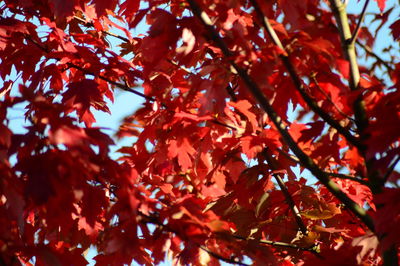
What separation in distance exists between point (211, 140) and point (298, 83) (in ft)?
2.03

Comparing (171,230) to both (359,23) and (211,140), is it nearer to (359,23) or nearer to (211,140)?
(211,140)

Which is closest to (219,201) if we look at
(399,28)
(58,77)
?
(58,77)

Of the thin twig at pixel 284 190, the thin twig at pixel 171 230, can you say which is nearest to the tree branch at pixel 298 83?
the thin twig at pixel 284 190

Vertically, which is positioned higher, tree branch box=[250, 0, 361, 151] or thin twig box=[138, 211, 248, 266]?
tree branch box=[250, 0, 361, 151]

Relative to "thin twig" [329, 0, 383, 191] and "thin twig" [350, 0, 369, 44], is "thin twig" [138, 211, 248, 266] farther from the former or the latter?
"thin twig" [350, 0, 369, 44]

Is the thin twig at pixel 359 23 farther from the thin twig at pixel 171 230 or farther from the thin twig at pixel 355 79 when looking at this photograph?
the thin twig at pixel 171 230

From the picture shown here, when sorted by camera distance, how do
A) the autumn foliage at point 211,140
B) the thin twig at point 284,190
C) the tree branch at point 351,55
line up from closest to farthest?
the autumn foliage at point 211,140
the tree branch at point 351,55
the thin twig at point 284,190

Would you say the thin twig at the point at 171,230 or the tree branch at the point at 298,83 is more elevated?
the tree branch at the point at 298,83

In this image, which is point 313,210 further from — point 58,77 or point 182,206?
point 58,77

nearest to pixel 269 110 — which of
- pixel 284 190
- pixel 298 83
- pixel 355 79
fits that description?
pixel 298 83

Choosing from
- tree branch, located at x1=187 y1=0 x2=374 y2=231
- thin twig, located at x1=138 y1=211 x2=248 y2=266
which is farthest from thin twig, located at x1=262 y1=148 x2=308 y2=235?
thin twig, located at x1=138 y1=211 x2=248 y2=266

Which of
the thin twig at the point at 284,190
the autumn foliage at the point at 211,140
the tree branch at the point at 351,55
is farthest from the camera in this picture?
the thin twig at the point at 284,190

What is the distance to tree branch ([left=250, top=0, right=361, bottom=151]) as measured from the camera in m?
1.78

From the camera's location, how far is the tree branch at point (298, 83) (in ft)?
5.82
